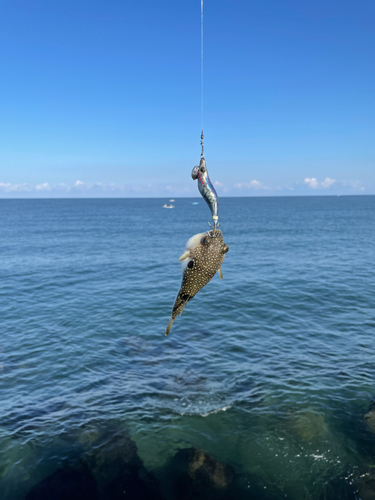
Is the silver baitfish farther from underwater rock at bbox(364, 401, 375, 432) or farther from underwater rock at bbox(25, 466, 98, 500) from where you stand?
underwater rock at bbox(364, 401, 375, 432)

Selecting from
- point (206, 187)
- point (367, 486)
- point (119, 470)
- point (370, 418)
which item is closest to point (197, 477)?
point (119, 470)

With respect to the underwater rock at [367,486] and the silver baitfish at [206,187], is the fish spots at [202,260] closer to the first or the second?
the silver baitfish at [206,187]

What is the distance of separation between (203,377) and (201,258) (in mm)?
17213

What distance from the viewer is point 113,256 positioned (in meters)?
61.8

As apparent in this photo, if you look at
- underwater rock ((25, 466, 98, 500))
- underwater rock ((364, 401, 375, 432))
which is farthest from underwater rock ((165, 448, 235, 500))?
underwater rock ((364, 401, 375, 432))

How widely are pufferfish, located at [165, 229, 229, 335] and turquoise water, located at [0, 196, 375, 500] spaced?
11866mm

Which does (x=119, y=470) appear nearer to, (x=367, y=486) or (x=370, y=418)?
(x=367, y=486)

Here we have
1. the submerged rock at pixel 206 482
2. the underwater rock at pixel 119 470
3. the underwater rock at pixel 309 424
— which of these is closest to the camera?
the submerged rock at pixel 206 482

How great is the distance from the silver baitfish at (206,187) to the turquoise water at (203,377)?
42.2ft

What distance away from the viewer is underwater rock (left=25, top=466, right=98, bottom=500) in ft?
45.6

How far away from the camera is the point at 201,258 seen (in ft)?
19.9

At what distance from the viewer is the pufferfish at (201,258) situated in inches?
238

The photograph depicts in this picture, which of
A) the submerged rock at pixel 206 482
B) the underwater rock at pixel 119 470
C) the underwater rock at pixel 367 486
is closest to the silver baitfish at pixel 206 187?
the submerged rock at pixel 206 482

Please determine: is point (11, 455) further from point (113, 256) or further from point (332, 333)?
point (113, 256)
